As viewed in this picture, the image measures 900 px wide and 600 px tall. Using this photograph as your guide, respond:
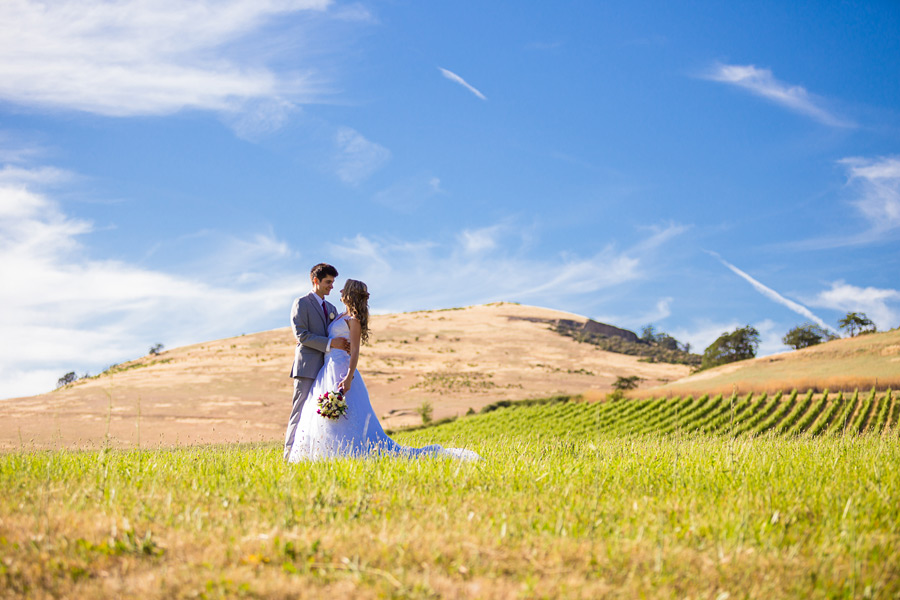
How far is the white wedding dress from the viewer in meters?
8.68

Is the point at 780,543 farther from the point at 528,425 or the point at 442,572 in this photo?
the point at 528,425

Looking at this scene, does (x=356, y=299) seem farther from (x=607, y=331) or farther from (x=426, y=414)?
(x=607, y=331)

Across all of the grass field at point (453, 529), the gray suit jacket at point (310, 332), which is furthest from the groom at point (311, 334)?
the grass field at point (453, 529)

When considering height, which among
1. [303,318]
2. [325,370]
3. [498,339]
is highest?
[498,339]

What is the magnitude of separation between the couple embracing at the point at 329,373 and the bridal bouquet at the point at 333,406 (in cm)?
12

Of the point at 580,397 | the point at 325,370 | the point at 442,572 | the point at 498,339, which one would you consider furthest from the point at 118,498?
the point at 498,339

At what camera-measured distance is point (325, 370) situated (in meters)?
9.34

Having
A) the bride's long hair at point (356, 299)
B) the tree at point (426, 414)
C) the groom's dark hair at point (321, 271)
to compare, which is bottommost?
the tree at point (426, 414)

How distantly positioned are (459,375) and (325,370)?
75.4 metres

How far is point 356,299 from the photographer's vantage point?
9.14 m

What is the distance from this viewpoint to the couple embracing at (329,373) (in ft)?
29.0

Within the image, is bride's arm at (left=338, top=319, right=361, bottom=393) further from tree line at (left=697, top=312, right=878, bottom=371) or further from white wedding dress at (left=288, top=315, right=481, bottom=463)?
tree line at (left=697, top=312, right=878, bottom=371)

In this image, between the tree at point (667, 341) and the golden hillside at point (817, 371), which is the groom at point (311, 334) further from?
the tree at point (667, 341)

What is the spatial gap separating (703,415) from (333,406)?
129 feet
